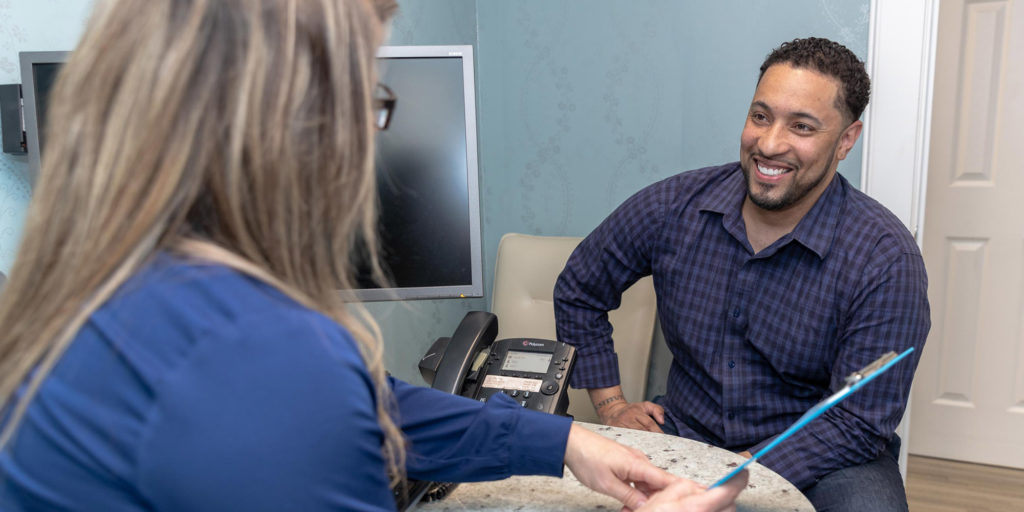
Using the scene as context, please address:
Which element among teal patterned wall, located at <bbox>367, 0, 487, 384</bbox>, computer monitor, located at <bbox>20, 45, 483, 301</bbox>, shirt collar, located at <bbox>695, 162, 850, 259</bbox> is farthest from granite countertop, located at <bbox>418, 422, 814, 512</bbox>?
teal patterned wall, located at <bbox>367, 0, 487, 384</bbox>

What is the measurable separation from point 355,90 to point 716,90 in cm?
191

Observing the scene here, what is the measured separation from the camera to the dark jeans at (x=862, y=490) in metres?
1.39

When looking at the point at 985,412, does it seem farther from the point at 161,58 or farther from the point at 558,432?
the point at 161,58

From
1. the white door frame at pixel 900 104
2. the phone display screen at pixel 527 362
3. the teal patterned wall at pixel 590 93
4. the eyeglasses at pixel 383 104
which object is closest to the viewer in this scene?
the eyeglasses at pixel 383 104

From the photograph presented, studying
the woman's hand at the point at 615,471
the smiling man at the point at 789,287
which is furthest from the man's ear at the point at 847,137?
the woman's hand at the point at 615,471

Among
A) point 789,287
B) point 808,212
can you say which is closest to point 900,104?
point 808,212

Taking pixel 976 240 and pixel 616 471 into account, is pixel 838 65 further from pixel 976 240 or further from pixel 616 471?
pixel 976 240

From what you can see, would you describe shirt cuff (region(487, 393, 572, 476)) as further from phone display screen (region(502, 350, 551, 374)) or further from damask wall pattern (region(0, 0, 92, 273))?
damask wall pattern (region(0, 0, 92, 273))

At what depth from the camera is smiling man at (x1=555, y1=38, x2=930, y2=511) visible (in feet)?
4.82

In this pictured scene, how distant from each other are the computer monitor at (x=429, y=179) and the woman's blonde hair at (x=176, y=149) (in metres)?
0.72

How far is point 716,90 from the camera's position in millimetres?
2271

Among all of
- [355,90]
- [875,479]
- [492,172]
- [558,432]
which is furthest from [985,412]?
[355,90]

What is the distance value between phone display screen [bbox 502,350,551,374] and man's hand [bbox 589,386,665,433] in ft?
1.69

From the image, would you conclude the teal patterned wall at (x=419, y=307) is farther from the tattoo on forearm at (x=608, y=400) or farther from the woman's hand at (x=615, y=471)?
the woman's hand at (x=615, y=471)
